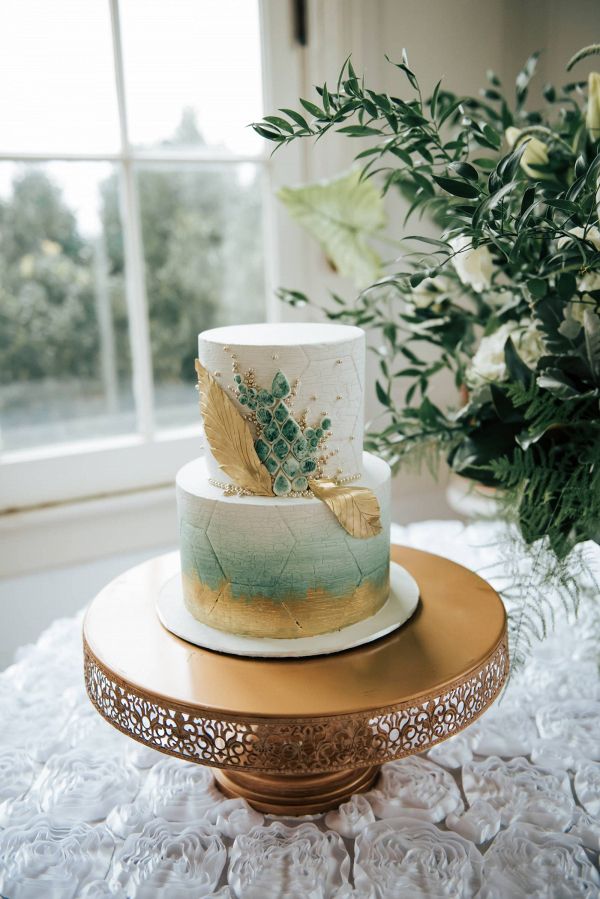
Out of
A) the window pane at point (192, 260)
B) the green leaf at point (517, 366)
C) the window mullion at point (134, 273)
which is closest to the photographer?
the green leaf at point (517, 366)

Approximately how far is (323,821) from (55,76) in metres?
1.38

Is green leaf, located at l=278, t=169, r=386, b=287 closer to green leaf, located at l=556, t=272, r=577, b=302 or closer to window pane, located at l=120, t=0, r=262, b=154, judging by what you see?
window pane, located at l=120, t=0, r=262, b=154

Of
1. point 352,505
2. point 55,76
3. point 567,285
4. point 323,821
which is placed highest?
point 55,76

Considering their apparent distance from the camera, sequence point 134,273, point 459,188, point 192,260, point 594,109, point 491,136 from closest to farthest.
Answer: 1. point 459,188
2. point 491,136
3. point 594,109
4. point 134,273
5. point 192,260

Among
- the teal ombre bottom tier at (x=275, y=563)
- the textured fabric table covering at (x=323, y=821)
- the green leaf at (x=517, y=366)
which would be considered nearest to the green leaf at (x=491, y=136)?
the green leaf at (x=517, y=366)

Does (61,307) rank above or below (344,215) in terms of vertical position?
below

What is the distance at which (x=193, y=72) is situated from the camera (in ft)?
5.11

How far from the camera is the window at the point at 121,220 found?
4.75 ft

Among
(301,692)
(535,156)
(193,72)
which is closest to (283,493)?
(301,692)

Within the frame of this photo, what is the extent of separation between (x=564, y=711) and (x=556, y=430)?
13.1 inches

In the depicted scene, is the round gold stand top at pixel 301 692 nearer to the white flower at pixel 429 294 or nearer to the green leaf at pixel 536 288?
the green leaf at pixel 536 288

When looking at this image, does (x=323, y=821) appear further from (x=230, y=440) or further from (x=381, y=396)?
(x=381, y=396)

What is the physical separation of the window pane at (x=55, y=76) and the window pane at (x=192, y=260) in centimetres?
15

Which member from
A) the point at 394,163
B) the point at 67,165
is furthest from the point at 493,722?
the point at 67,165
